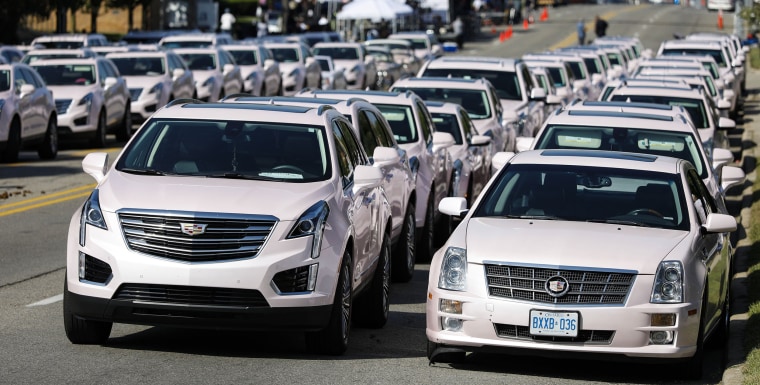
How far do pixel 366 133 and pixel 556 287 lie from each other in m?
4.49

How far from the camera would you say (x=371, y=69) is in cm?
4888

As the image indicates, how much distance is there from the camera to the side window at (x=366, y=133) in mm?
13594

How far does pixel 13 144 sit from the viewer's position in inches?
998

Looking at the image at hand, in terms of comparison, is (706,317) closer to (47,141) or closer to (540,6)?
(47,141)

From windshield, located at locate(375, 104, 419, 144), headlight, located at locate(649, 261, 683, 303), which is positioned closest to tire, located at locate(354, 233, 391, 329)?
headlight, located at locate(649, 261, 683, 303)

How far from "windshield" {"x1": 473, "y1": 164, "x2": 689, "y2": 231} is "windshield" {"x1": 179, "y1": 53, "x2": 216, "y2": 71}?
88.0 ft

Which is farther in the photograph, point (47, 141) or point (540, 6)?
point (540, 6)

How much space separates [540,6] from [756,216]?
11463 cm

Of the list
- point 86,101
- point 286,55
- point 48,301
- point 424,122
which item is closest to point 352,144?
point 48,301

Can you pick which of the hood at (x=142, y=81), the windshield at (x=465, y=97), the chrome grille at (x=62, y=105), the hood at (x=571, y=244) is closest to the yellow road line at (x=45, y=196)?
the windshield at (x=465, y=97)

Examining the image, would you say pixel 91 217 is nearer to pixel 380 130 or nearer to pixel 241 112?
pixel 241 112

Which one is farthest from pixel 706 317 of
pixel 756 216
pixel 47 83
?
pixel 47 83

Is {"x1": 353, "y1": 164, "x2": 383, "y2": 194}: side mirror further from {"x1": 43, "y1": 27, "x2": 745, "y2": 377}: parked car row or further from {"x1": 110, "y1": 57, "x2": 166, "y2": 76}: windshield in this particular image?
{"x1": 110, "y1": 57, "x2": 166, "y2": 76}: windshield

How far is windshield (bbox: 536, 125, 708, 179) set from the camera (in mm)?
15406
